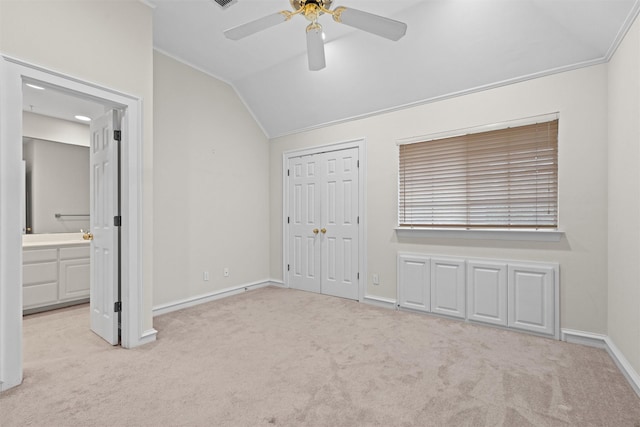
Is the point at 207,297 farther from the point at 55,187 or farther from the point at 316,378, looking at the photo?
the point at 55,187

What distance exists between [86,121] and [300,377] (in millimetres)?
4517

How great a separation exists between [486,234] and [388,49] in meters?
2.16

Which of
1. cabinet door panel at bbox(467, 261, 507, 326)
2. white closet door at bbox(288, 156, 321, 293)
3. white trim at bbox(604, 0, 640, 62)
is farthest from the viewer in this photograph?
white closet door at bbox(288, 156, 321, 293)

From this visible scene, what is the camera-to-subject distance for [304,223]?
4672mm

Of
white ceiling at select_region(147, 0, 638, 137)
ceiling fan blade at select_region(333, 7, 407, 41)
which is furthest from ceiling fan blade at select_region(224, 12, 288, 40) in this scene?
white ceiling at select_region(147, 0, 638, 137)

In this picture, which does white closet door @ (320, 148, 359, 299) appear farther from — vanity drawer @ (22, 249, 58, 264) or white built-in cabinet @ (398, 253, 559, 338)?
vanity drawer @ (22, 249, 58, 264)

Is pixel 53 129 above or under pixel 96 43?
under

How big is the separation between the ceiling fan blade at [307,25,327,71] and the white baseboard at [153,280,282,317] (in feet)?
9.98

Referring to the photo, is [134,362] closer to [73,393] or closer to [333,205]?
[73,393]

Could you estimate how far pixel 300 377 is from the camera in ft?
7.17

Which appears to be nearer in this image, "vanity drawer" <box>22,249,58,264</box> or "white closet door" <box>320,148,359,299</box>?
"vanity drawer" <box>22,249,58,264</box>

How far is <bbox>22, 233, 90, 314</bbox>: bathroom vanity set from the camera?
3580 millimetres

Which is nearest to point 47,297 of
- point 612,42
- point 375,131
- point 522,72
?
point 375,131

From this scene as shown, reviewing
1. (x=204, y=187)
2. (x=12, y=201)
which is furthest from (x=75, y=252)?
(x=12, y=201)
